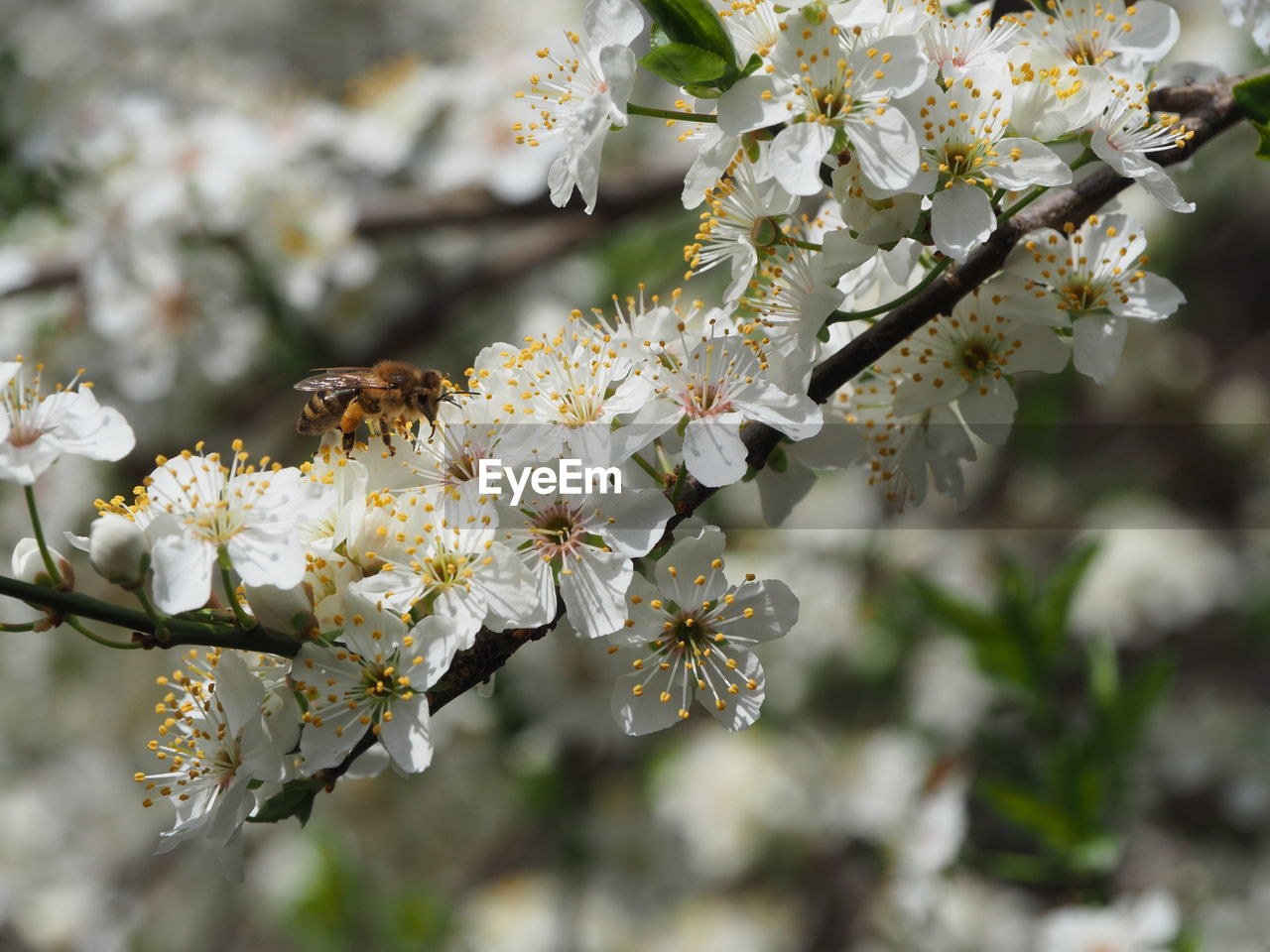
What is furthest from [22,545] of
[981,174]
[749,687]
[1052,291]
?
[1052,291]

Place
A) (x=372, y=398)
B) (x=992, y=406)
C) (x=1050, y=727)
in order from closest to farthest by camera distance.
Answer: (x=992, y=406) < (x=372, y=398) < (x=1050, y=727)

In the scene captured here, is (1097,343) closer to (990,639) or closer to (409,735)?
(409,735)

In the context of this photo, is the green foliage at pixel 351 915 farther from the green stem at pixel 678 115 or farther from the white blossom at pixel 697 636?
the green stem at pixel 678 115

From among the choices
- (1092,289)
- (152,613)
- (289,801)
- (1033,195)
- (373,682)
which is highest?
(1033,195)

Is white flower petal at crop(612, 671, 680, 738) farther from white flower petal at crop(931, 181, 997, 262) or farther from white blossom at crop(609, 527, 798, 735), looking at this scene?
white flower petal at crop(931, 181, 997, 262)

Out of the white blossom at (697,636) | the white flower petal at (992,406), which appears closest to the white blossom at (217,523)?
the white blossom at (697,636)

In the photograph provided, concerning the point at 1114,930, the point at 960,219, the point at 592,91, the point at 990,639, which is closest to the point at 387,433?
the point at 592,91

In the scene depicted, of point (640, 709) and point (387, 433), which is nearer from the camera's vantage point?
point (640, 709)

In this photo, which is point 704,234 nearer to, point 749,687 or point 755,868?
point 749,687
